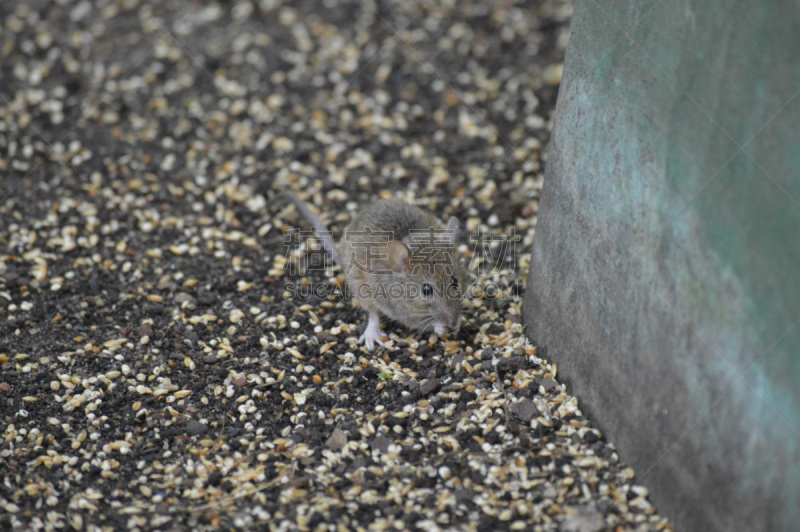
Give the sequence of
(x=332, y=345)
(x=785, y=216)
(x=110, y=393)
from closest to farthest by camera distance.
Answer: (x=785, y=216) < (x=110, y=393) < (x=332, y=345)

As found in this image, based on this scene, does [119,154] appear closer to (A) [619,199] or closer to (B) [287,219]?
(B) [287,219]

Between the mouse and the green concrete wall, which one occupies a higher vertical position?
the mouse

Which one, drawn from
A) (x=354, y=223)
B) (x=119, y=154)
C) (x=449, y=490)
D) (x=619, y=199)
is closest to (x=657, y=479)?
(x=449, y=490)

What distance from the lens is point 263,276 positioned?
5422mm

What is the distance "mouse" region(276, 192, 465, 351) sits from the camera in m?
4.71

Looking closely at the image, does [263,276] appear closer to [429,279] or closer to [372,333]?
[372,333]

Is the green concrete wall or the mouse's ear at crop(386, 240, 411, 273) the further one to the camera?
the mouse's ear at crop(386, 240, 411, 273)

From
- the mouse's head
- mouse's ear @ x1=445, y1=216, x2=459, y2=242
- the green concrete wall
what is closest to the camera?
the green concrete wall

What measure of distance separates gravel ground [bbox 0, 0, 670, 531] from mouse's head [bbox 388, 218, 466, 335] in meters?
0.17

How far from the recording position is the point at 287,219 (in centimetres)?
597

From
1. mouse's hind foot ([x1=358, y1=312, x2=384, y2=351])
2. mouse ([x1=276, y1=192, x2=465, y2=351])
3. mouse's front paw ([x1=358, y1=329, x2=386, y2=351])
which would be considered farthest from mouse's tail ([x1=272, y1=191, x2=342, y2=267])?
mouse's front paw ([x1=358, y1=329, x2=386, y2=351])

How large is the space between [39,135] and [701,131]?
19.4ft

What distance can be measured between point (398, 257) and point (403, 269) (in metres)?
0.10

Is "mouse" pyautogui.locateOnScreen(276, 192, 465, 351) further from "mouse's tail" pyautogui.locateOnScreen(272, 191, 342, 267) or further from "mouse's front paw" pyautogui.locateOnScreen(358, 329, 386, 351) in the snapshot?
"mouse's tail" pyautogui.locateOnScreen(272, 191, 342, 267)
